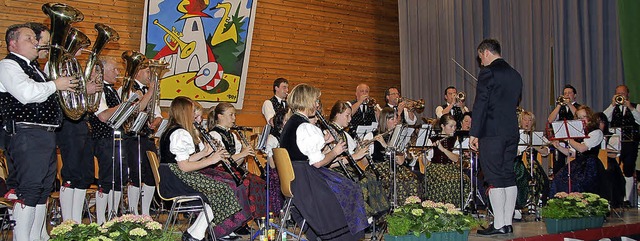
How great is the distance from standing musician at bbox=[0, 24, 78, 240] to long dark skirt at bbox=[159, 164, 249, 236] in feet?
3.54

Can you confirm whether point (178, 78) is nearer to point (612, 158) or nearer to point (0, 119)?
point (0, 119)

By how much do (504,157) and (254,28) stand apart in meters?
6.27

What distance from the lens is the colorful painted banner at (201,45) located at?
1033 centimetres

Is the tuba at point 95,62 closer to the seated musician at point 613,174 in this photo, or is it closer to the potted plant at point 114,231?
the potted plant at point 114,231

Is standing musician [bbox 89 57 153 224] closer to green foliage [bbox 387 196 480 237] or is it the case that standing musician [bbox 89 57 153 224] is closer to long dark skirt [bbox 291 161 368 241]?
long dark skirt [bbox 291 161 368 241]

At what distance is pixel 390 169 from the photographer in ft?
23.7

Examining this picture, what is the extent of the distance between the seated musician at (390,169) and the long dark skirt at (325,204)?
198 centimetres

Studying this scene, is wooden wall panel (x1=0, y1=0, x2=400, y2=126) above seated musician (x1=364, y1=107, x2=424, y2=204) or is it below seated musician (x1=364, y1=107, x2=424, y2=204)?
above

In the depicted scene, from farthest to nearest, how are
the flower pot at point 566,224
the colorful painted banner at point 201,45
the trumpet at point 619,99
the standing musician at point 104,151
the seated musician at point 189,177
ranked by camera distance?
the colorful painted banner at point 201,45 → the trumpet at point 619,99 → the standing musician at point 104,151 → the flower pot at point 566,224 → the seated musician at point 189,177

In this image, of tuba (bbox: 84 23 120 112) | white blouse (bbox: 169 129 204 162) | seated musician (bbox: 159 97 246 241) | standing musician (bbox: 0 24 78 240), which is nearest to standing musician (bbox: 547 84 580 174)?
seated musician (bbox: 159 97 246 241)

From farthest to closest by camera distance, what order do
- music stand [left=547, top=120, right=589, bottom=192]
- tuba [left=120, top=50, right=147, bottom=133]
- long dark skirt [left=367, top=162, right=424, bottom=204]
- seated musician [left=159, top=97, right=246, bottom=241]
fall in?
music stand [left=547, top=120, right=589, bottom=192] → long dark skirt [left=367, top=162, right=424, bottom=204] → tuba [left=120, top=50, right=147, bottom=133] → seated musician [left=159, top=97, right=246, bottom=241]

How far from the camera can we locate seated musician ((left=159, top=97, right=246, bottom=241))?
575 cm

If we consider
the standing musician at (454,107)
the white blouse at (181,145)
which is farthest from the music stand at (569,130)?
the white blouse at (181,145)

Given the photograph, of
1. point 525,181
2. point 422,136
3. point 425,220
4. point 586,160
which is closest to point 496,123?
Answer: point 422,136
